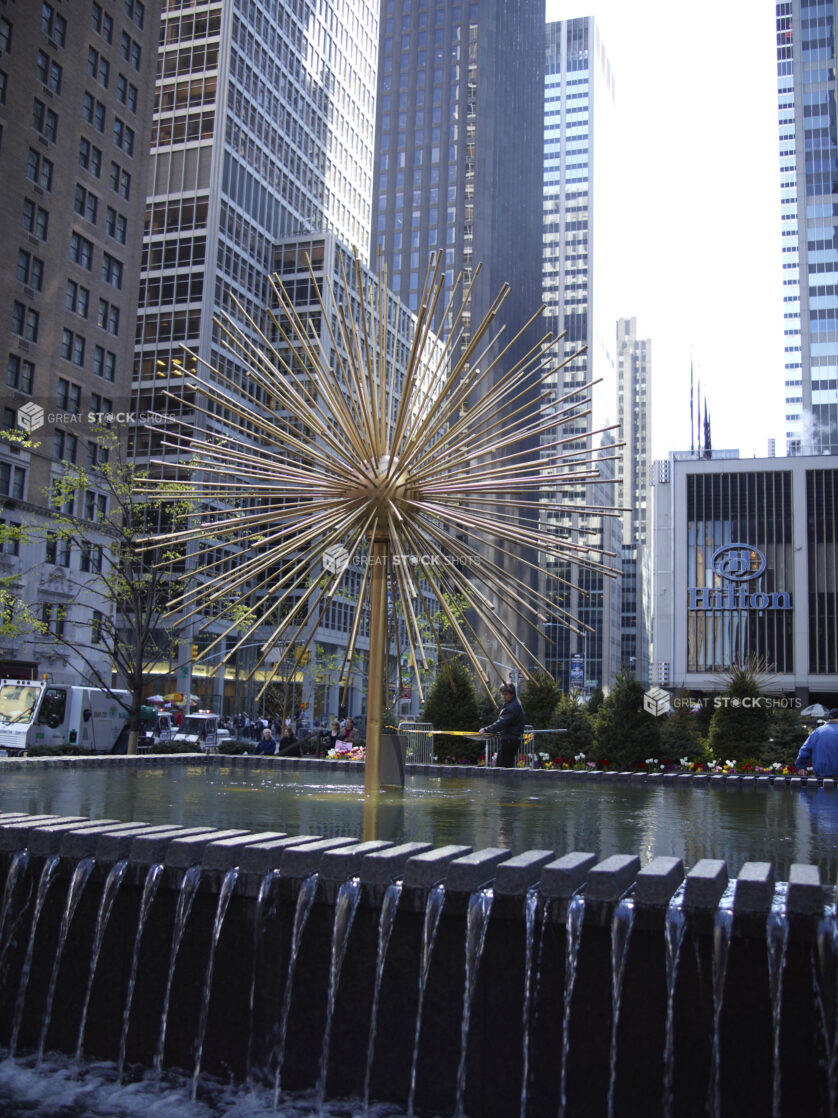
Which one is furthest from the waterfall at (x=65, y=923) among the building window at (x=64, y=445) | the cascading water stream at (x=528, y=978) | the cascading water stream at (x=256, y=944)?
the building window at (x=64, y=445)

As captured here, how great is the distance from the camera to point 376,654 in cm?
785

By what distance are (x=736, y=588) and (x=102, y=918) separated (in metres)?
84.6

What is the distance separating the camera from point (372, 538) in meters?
7.99

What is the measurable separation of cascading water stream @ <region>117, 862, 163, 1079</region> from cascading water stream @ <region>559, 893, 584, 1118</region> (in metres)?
2.33

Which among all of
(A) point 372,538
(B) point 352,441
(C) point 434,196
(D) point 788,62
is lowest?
(A) point 372,538

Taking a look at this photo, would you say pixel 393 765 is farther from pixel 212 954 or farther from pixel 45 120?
pixel 45 120

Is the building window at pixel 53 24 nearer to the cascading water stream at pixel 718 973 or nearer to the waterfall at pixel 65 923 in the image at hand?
the waterfall at pixel 65 923

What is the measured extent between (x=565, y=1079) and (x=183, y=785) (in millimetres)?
8628

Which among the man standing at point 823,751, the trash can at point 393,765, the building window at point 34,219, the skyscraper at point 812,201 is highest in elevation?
the skyscraper at point 812,201

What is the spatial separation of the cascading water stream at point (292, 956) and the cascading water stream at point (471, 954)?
2.86 ft

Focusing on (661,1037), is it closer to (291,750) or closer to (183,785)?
(183,785)

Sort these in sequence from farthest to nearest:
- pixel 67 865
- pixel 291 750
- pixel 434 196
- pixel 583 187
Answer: pixel 583 187 → pixel 434 196 → pixel 291 750 → pixel 67 865

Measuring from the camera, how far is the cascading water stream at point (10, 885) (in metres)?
6.37

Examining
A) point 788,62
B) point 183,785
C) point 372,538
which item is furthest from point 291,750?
point 788,62
